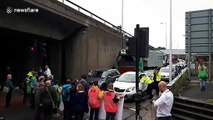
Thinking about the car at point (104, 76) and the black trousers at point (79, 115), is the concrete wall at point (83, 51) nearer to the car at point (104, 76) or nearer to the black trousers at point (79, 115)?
the car at point (104, 76)

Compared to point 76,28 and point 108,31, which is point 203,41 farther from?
point 108,31

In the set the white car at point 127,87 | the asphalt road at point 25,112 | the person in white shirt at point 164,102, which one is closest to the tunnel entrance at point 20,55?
the white car at point 127,87

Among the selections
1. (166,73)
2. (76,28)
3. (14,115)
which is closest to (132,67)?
(166,73)

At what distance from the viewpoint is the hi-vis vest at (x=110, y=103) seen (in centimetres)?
1212

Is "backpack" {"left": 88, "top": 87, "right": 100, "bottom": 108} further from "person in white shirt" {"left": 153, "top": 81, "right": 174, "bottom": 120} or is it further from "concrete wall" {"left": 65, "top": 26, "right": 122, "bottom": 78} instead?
"concrete wall" {"left": 65, "top": 26, "right": 122, "bottom": 78}

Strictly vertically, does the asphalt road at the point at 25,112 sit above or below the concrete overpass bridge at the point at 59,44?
below

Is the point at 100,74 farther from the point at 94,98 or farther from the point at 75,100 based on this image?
the point at 75,100

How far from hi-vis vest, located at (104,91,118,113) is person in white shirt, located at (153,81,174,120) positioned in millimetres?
3369

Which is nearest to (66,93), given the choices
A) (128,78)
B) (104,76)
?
(128,78)

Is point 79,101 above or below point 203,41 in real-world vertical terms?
below

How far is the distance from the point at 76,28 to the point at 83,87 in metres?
16.7

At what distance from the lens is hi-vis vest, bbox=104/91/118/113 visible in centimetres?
1212

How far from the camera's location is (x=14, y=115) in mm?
14578

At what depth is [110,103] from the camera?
12117 millimetres
